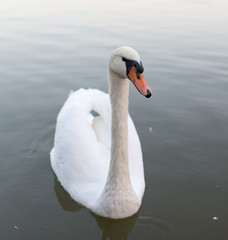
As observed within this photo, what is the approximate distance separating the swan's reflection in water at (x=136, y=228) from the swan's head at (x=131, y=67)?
164cm

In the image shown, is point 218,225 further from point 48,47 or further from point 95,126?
point 48,47

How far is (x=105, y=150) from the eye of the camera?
16.0 feet

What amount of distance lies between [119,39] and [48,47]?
7.39 ft

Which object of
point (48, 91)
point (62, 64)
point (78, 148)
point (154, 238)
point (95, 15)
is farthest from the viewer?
point (95, 15)

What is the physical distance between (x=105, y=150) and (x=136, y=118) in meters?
2.01

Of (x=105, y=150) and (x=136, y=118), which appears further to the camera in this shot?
(x=136, y=118)

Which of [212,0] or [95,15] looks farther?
[212,0]

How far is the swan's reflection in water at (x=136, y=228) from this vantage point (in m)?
4.05

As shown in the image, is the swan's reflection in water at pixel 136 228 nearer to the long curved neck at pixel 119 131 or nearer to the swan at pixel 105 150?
the swan at pixel 105 150

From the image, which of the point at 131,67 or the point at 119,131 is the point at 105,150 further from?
the point at 131,67

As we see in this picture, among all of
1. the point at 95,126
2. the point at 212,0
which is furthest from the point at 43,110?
the point at 212,0

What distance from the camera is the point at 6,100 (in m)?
7.44

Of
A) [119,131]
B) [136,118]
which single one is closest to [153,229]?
[119,131]

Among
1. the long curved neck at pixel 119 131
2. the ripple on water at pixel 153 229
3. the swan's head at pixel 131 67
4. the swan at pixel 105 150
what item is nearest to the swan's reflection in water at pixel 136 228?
the ripple on water at pixel 153 229
